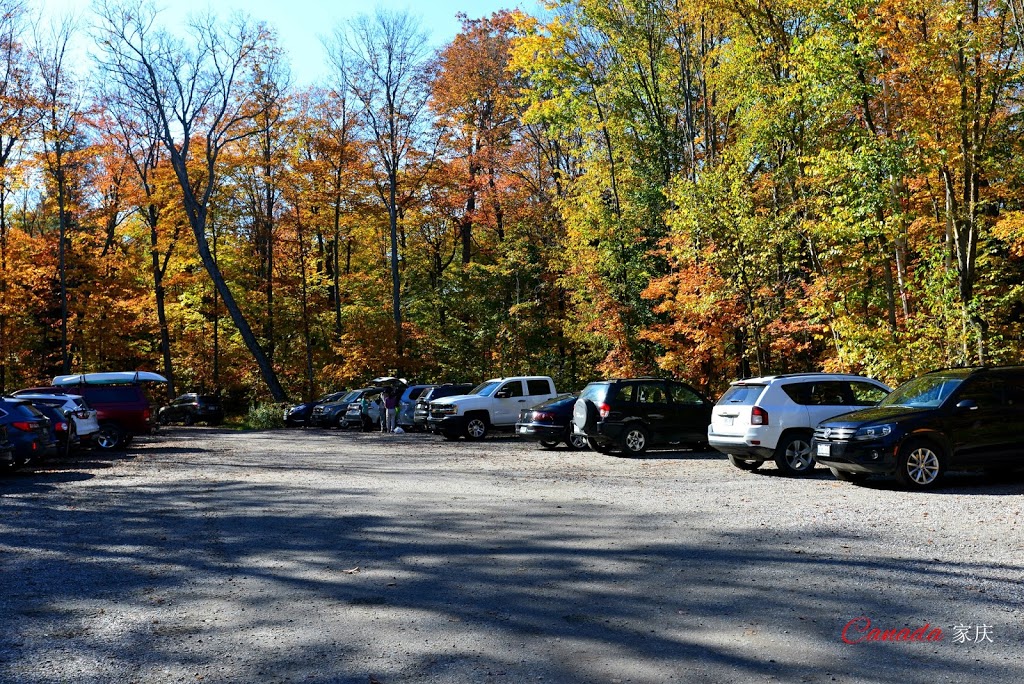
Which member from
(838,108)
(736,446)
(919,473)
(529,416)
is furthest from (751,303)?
(919,473)

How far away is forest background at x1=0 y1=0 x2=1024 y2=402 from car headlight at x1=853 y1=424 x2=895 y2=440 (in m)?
6.22

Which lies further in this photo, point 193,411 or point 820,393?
point 193,411

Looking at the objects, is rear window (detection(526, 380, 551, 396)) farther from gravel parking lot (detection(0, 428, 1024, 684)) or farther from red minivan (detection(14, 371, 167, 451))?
gravel parking lot (detection(0, 428, 1024, 684))

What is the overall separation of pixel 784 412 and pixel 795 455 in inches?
28.7

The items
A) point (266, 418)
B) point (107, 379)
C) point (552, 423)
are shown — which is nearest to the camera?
point (552, 423)

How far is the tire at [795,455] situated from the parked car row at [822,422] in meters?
0.02

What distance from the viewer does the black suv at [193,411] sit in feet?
129

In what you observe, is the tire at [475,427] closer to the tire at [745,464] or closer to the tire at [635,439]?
the tire at [635,439]

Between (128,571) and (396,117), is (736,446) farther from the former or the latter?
(396,117)

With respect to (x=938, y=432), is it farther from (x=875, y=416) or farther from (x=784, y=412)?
(x=784, y=412)

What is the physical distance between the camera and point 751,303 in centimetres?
2259

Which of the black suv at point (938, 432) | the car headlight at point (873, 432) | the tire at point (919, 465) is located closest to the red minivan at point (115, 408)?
the black suv at point (938, 432)

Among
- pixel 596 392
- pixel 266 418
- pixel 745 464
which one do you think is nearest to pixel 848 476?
pixel 745 464

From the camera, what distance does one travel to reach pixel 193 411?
39.2 meters
